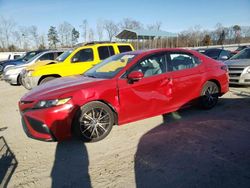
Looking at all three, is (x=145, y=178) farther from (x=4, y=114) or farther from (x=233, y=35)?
(x=233, y=35)

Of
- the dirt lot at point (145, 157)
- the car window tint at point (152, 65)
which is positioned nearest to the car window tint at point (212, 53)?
the dirt lot at point (145, 157)

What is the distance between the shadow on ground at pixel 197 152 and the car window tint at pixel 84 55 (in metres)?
4.53

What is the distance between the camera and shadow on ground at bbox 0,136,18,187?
3000 millimetres

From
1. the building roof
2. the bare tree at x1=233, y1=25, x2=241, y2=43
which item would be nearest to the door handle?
the building roof

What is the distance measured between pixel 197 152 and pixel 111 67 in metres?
2.46

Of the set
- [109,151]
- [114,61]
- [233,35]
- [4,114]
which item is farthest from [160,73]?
[233,35]

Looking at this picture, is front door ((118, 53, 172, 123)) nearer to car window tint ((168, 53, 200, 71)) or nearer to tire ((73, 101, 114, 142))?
car window tint ((168, 53, 200, 71))

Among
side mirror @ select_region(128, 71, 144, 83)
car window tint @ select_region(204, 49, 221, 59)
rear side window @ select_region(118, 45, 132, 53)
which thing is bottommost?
side mirror @ select_region(128, 71, 144, 83)

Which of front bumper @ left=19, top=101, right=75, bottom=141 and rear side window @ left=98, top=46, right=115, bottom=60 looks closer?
front bumper @ left=19, top=101, right=75, bottom=141

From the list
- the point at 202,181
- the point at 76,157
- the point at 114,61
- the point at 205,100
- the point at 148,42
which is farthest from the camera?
the point at 148,42

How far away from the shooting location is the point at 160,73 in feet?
14.8

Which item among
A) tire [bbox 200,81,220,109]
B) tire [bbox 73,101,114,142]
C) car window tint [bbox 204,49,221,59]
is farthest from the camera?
car window tint [bbox 204,49,221,59]

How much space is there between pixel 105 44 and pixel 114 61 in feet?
13.3

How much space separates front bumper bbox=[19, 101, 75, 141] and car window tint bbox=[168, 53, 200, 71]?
2.37m
